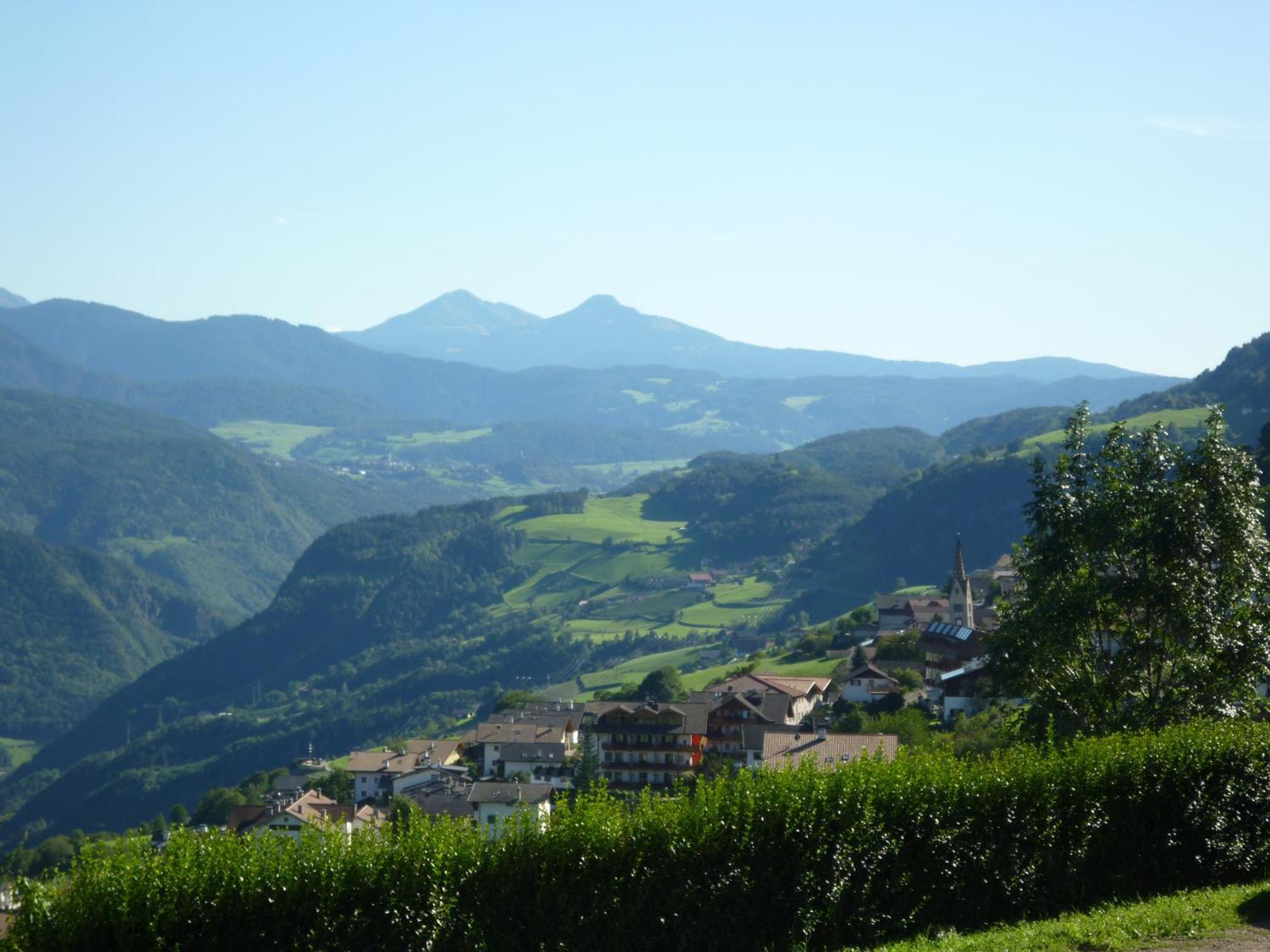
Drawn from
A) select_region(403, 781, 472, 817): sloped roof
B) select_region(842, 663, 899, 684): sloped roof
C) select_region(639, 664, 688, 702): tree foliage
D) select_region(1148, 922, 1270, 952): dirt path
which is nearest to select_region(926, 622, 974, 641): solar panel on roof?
select_region(842, 663, 899, 684): sloped roof

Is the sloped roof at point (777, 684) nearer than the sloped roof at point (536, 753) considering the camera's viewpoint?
No

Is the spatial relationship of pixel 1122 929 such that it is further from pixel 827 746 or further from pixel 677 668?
pixel 677 668

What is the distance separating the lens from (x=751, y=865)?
17.5 meters

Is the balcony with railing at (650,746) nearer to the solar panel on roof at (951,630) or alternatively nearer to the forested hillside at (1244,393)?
the solar panel on roof at (951,630)

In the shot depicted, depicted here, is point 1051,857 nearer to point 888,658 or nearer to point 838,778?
point 838,778

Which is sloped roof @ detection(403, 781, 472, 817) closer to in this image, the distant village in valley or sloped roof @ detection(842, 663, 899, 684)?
the distant village in valley

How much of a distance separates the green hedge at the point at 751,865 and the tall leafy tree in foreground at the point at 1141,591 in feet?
8.13

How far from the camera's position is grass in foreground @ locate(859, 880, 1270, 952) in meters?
15.7

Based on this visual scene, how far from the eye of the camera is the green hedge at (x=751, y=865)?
15750mm

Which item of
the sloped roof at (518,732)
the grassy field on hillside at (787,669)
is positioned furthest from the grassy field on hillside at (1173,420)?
the sloped roof at (518,732)

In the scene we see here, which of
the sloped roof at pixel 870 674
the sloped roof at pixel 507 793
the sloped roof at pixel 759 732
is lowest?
the sloped roof at pixel 507 793

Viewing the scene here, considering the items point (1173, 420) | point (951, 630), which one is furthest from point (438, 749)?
point (1173, 420)

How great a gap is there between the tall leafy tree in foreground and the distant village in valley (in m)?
19.7

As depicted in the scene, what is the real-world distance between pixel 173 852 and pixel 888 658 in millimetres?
63107
